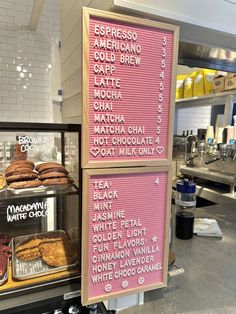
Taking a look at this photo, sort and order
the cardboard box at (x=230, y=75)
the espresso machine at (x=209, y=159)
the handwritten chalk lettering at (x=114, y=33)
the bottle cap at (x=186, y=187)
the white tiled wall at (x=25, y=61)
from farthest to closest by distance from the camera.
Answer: the white tiled wall at (x=25, y=61), the espresso machine at (x=209, y=159), the cardboard box at (x=230, y=75), the bottle cap at (x=186, y=187), the handwritten chalk lettering at (x=114, y=33)

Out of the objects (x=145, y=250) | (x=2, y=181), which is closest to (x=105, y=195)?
(x=145, y=250)

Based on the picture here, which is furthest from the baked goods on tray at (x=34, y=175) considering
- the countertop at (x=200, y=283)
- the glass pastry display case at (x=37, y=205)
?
the countertop at (x=200, y=283)

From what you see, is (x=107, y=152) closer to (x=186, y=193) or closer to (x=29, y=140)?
(x=29, y=140)

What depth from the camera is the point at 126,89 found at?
73cm

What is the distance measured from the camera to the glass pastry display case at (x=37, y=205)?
2.54 ft

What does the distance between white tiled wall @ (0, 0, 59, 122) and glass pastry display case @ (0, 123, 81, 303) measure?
6.03 feet

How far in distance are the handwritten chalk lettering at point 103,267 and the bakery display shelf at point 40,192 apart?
24 cm

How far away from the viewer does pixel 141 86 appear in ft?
2.45

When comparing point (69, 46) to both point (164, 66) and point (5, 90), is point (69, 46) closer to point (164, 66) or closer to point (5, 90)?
point (164, 66)

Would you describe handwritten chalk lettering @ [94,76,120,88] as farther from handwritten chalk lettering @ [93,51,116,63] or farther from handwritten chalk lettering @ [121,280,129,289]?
handwritten chalk lettering @ [121,280,129,289]

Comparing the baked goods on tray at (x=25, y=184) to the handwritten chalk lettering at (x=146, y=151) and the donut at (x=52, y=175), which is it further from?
the handwritten chalk lettering at (x=146, y=151)

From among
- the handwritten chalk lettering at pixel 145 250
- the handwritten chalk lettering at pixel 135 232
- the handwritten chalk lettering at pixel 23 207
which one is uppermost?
the handwritten chalk lettering at pixel 23 207

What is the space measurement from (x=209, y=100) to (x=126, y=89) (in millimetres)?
2127

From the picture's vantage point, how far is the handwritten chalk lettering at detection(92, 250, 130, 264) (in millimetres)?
743
